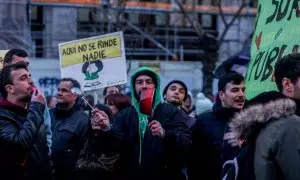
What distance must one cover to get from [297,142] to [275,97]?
28 centimetres

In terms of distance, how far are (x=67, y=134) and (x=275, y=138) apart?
315 centimetres

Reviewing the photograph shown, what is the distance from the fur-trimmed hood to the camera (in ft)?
11.4

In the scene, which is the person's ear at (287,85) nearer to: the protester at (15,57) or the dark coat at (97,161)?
the dark coat at (97,161)

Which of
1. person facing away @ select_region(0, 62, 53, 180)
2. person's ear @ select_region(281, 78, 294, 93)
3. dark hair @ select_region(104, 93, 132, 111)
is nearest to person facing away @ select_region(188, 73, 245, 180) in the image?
dark hair @ select_region(104, 93, 132, 111)

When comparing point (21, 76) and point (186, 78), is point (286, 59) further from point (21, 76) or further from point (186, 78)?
point (186, 78)

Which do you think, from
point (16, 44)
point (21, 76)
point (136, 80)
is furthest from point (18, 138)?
point (16, 44)

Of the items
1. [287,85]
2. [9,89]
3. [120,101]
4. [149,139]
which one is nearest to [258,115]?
[287,85]

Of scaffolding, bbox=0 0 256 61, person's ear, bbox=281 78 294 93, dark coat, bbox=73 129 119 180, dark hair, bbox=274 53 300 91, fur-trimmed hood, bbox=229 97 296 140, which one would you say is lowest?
dark coat, bbox=73 129 119 180

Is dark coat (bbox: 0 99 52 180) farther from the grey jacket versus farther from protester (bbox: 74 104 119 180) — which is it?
the grey jacket

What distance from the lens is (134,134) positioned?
5328 millimetres

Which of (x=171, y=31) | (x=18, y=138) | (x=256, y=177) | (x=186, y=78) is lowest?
(x=256, y=177)

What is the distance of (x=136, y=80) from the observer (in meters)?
5.56

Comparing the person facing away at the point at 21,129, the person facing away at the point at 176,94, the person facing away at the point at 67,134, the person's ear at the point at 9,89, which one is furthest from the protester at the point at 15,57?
the person facing away at the point at 176,94

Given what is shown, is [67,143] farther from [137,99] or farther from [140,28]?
[140,28]
